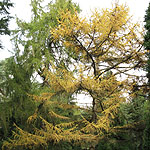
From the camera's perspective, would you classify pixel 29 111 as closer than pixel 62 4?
Yes

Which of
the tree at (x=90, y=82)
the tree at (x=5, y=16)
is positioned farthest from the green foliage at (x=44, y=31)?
the tree at (x=90, y=82)

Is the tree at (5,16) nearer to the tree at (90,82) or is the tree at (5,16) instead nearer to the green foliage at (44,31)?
the green foliage at (44,31)

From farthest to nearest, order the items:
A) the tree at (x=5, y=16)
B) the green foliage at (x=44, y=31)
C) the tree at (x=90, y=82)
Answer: the tree at (x=5, y=16) < the green foliage at (x=44, y=31) < the tree at (x=90, y=82)

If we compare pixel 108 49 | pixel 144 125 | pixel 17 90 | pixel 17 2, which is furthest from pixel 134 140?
pixel 17 2

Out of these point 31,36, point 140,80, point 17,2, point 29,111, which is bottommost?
point 29,111

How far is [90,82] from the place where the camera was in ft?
15.9

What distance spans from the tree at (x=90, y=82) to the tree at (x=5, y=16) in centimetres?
348

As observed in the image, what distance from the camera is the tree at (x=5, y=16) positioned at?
8.33m

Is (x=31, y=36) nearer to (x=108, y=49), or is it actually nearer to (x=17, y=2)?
(x=17, y=2)

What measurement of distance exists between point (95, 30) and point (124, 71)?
210cm

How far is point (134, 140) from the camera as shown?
5.55m

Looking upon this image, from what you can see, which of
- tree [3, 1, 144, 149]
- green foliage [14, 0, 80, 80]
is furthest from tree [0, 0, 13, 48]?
tree [3, 1, 144, 149]

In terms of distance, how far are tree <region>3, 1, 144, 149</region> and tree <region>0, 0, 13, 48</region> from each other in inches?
137

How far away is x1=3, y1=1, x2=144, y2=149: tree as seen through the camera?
16.2 feet
